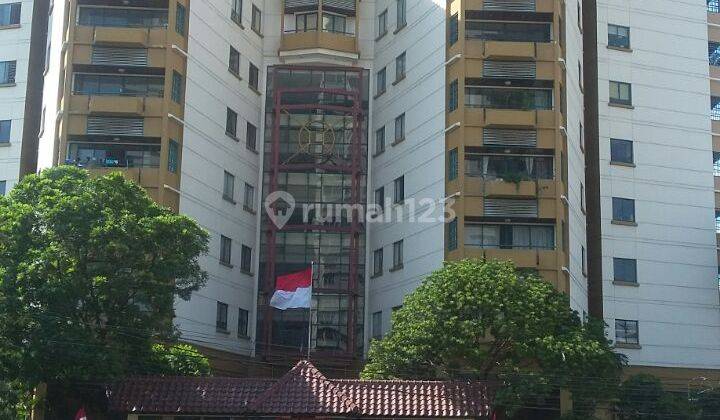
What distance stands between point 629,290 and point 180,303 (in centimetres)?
2616

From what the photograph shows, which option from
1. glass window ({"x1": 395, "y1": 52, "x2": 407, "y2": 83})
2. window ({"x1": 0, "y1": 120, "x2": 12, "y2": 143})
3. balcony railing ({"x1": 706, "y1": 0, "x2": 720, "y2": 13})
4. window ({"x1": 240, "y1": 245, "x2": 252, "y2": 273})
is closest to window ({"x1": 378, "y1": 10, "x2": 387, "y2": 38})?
glass window ({"x1": 395, "y1": 52, "x2": 407, "y2": 83})

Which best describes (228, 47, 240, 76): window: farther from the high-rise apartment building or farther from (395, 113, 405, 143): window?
(395, 113, 405, 143): window

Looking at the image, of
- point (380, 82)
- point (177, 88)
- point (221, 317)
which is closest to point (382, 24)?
point (380, 82)

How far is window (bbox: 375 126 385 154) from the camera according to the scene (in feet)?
221

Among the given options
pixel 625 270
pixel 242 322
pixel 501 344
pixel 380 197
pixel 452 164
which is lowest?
pixel 501 344

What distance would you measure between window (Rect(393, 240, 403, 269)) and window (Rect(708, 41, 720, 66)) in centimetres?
2346

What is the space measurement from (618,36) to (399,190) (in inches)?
678

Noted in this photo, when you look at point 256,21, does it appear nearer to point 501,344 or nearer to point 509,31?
point 509,31

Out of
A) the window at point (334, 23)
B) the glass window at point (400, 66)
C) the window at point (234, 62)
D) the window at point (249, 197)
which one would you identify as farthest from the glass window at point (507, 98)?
the window at point (249, 197)

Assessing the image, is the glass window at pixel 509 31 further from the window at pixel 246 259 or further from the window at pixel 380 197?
the window at pixel 246 259

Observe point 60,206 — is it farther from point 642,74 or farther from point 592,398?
point 642,74

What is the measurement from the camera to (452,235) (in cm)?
5856

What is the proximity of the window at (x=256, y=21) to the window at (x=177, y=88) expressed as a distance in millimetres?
9462

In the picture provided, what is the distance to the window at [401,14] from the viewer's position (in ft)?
218
